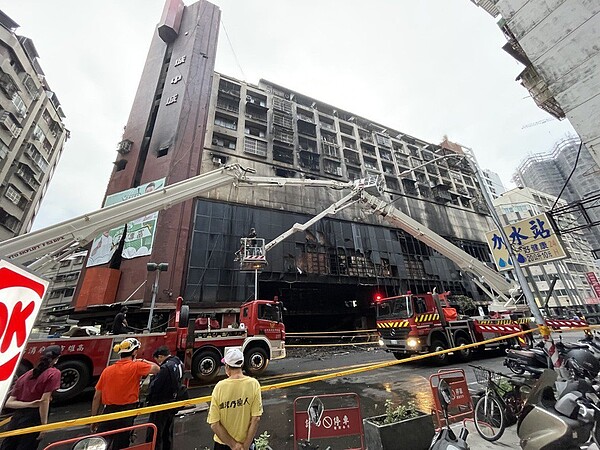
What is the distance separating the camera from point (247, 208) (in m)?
21.8

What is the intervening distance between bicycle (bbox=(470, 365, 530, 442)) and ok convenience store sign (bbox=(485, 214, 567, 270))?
4.13 meters

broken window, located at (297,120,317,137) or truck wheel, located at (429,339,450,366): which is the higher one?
broken window, located at (297,120,317,137)

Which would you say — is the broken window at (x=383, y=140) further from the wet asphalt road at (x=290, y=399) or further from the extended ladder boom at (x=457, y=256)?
the wet asphalt road at (x=290, y=399)

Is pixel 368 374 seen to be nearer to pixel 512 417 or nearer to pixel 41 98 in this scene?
pixel 512 417

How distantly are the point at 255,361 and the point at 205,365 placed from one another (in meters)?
1.76

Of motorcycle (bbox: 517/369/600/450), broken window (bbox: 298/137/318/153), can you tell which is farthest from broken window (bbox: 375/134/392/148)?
motorcycle (bbox: 517/369/600/450)

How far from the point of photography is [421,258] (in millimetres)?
28641

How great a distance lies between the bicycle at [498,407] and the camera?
3.87 m

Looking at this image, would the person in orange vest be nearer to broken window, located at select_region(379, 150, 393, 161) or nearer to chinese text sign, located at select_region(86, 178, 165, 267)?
chinese text sign, located at select_region(86, 178, 165, 267)

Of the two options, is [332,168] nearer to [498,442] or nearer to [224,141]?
[224,141]

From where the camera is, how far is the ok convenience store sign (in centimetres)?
696

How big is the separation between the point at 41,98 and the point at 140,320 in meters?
32.5

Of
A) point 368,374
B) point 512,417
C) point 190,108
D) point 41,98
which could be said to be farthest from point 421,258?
point 41,98

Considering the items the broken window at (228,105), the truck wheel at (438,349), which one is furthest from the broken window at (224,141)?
the truck wheel at (438,349)
